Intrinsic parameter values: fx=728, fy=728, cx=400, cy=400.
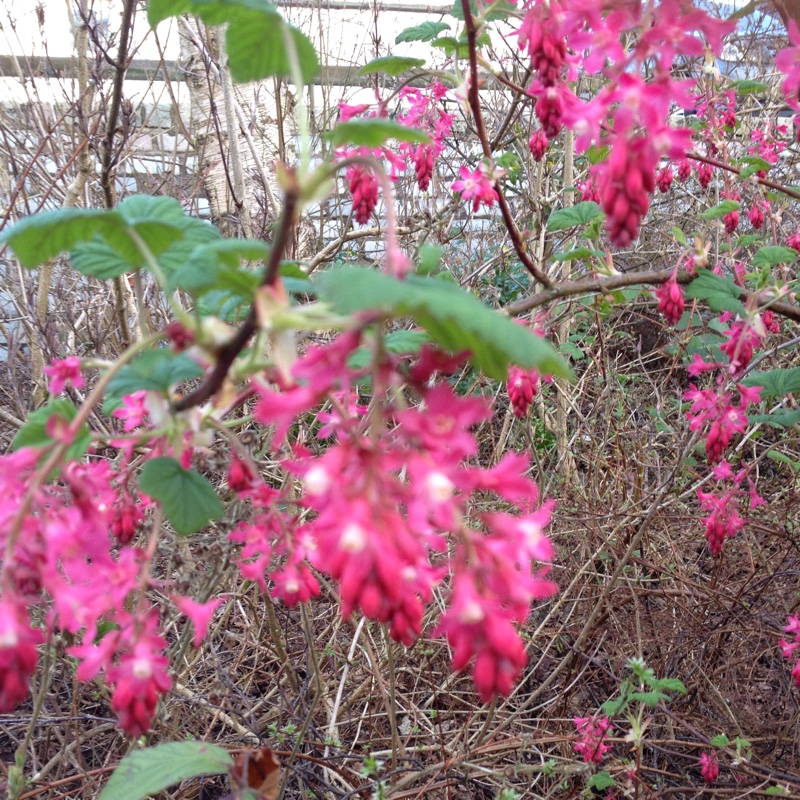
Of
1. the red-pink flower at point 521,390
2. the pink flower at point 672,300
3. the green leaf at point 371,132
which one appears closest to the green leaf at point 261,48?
the green leaf at point 371,132

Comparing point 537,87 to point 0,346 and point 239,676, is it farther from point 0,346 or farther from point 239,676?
point 0,346

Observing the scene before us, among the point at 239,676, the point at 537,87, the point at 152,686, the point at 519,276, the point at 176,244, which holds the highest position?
the point at 537,87

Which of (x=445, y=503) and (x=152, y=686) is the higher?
(x=445, y=503)

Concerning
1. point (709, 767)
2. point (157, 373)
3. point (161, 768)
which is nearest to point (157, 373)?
point (157, 373)

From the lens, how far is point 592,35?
1151 mm

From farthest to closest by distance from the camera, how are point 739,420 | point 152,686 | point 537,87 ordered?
point 739,420 → point 537,87 → point 152,686

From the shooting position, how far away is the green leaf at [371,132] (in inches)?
32.7

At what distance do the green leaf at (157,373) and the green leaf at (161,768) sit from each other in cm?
67

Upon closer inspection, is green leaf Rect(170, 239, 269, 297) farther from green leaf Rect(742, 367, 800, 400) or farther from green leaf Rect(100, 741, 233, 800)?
green leaf Rect(742, 367, 800, 400)

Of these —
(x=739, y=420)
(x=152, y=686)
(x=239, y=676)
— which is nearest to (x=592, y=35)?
(x=152, y=686)

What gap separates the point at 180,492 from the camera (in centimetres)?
112

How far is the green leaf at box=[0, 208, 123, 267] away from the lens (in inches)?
35.9

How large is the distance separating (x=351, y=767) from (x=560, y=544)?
1.47 meters

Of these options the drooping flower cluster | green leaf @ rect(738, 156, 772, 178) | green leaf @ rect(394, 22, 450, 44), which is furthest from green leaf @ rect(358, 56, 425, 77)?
the drooping flower cluster
